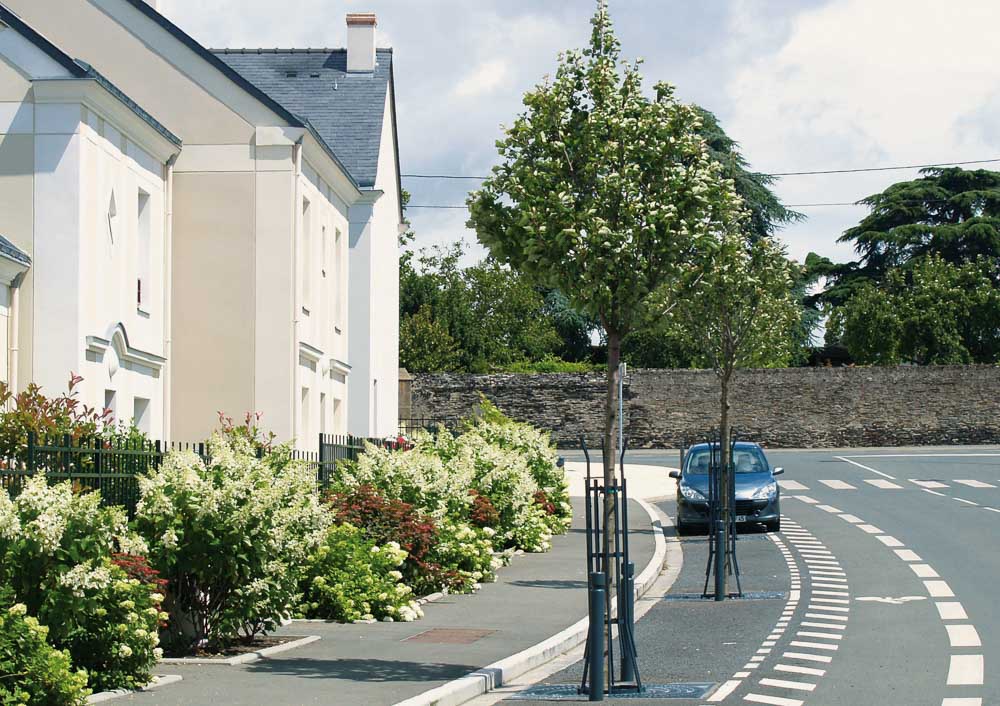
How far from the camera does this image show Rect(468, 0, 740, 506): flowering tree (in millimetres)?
10844

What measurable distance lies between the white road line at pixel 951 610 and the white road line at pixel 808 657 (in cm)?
260

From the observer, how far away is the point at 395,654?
11.0m

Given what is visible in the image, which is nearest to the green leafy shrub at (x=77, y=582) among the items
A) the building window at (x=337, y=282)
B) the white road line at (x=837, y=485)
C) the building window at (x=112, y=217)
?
the building window at (x=112, y=217)

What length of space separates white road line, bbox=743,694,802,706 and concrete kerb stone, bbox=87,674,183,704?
13.2 ft

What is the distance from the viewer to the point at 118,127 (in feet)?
60.5

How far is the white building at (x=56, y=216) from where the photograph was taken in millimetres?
16812

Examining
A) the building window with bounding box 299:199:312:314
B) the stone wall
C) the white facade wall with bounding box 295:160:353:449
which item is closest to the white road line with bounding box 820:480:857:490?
the white facade wall with bounding box 295:160:353:449

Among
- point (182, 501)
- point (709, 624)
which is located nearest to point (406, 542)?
point (709, 624)

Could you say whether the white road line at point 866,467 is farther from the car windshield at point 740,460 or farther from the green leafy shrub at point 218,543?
the green leafy shrub at point 218,543

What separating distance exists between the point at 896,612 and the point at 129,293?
11402 mm

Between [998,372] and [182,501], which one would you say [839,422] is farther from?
[182,501]

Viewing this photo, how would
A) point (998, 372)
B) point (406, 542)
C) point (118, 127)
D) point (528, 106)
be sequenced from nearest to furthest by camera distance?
point (528, 106), point (406, 542), point (118, 127), point (998, 372)

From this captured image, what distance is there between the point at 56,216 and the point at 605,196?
28.9 feet

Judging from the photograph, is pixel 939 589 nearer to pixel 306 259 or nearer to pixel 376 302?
pixel 306 259
